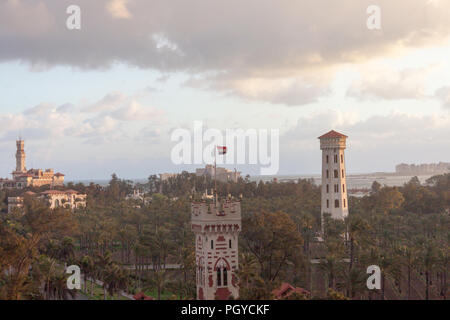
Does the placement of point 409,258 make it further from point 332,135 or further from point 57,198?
point 57,198

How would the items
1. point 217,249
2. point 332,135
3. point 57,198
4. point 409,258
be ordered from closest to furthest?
point 217,249, point 409,258, point 332,135, point 57,198

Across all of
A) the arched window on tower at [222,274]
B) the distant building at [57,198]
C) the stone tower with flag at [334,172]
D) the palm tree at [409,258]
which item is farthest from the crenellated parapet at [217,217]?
the distant building at [57,198]

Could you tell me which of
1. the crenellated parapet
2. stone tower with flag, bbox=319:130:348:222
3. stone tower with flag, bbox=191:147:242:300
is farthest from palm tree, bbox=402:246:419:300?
stone tower with flag, bbox=319:130:348:222

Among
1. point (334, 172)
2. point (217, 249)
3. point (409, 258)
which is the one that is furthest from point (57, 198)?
point (217, 249)

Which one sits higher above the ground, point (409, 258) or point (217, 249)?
point (217, 249)

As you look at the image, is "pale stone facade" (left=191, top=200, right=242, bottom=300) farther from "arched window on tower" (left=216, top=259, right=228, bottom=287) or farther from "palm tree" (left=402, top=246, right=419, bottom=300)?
"palm tree" (left=402, top=246, right=419, bottom=300)

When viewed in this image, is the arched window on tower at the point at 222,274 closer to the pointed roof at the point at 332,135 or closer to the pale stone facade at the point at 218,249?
the pale stone facade at the point at 218,249
